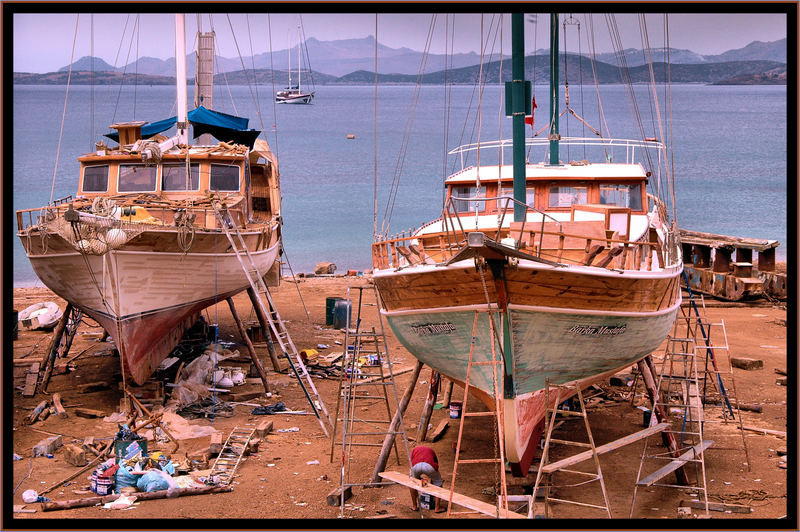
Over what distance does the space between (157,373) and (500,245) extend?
9.87 metres

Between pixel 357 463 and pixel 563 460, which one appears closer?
pixel 563 460

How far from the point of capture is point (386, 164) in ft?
286

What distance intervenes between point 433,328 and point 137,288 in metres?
6.31

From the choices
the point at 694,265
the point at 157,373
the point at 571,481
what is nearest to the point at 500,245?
the point at 571,481

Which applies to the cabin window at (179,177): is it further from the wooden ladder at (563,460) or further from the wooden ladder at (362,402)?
the wooden ladder at (563,460)

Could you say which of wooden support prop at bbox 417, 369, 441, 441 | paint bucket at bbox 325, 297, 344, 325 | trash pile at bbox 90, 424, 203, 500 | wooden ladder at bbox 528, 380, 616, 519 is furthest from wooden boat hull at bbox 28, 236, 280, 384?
wooden ladder at bbox 528, 380, 616, 519

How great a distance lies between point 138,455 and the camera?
13188 millimetres

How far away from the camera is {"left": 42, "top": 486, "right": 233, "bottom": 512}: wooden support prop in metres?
11.7

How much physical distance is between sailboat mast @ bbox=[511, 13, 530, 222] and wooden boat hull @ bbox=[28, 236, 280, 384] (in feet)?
21.1

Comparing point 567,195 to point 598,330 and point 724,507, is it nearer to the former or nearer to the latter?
point 598,330

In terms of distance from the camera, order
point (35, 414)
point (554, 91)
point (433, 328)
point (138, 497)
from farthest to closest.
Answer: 1. point (554, 91)
2. point (35, 414)
3. point (433, 328)
4. point (138, 497)

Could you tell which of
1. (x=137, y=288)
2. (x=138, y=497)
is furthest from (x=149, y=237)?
(x=138, y=497)

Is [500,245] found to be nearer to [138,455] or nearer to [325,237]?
[138,455]

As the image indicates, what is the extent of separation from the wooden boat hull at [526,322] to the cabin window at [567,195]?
3.95 meters
